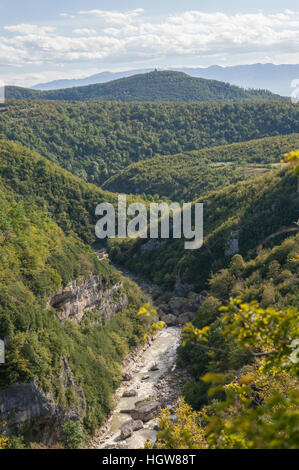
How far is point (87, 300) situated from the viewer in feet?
163

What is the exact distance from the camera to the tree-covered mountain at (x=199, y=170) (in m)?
117

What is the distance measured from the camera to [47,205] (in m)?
94.1

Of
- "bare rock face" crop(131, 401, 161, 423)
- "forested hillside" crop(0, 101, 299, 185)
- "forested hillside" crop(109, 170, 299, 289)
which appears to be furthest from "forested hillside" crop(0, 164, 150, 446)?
"forested hillside" crop(0, 101, 299, 185)

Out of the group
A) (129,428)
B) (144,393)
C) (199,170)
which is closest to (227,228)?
(144,393)

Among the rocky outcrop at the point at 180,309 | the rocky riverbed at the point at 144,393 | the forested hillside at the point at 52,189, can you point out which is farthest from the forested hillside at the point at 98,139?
the rocky riverbed at the point at 144,393

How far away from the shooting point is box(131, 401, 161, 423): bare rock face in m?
38.5

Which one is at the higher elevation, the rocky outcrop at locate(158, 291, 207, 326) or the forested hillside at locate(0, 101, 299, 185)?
the forested hillside at locate(0, 101, 299, 185)

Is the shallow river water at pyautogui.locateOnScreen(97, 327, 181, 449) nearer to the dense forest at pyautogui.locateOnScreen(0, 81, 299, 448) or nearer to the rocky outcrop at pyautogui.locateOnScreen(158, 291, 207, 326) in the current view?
the dense forest at pyautogui.locateOnScreen(0, 81, 299, 448)

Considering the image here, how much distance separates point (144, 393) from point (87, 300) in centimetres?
1265

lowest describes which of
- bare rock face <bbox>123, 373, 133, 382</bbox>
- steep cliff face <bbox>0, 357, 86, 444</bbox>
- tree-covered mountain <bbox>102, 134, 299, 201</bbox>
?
bare rock face <bbox>123, 373, 133, 382</bbox>

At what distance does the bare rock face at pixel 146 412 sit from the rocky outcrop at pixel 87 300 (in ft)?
38.4

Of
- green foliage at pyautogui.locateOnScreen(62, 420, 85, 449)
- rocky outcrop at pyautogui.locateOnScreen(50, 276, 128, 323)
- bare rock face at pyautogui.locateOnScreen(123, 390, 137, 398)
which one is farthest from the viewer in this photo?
rocky outcrop at pyautogui.locateOnScreen(50, 276, 128, 323)

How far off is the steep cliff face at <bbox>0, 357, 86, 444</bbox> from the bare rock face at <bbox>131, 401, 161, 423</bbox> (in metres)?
6.12

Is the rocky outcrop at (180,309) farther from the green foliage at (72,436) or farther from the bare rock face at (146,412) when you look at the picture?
the green foliage at (72,436)
